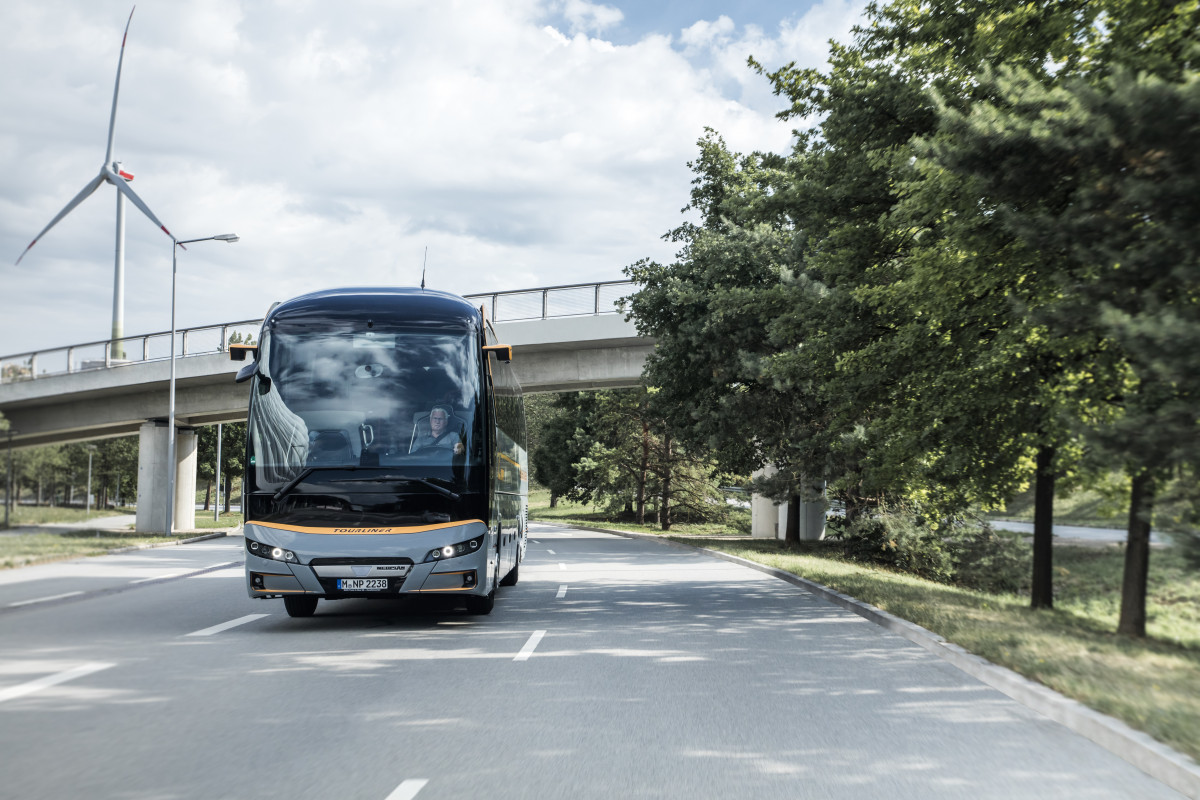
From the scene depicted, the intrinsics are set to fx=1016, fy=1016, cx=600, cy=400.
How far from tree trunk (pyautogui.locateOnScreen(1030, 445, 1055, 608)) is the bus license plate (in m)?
8.41

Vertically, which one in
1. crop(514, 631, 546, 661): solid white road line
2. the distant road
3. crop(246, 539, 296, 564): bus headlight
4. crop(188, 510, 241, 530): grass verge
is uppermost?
crop(246, 539, 296, 564): bus headlight

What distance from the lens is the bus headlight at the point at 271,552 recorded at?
1034cm

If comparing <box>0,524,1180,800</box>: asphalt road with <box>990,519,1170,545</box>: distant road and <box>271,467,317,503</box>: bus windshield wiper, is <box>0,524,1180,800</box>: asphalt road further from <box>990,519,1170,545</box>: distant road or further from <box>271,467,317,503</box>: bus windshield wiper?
<box>990,519,1170,545</box>: distant road

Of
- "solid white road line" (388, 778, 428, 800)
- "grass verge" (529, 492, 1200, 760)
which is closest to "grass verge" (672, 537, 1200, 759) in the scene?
"grass verge" (529, 492, 1200, 760)

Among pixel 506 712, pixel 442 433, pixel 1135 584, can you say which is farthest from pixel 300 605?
pixel 1135 584

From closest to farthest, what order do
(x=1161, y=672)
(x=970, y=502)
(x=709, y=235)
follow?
(x=1161, y=672), (x=970, y=502), (x=709, y=235)

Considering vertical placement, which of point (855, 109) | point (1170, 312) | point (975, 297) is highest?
point (855, 109)

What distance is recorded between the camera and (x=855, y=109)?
12875 mm

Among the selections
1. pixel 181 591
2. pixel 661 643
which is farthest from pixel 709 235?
pixel 661 643

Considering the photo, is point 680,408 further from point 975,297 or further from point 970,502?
point 975,297

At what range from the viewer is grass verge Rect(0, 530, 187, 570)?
8.29m

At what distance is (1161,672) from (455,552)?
6.48m

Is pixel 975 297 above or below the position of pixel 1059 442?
above

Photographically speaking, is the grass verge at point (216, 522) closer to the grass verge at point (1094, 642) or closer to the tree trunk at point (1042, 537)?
the grass verge at point (1094, 642)
